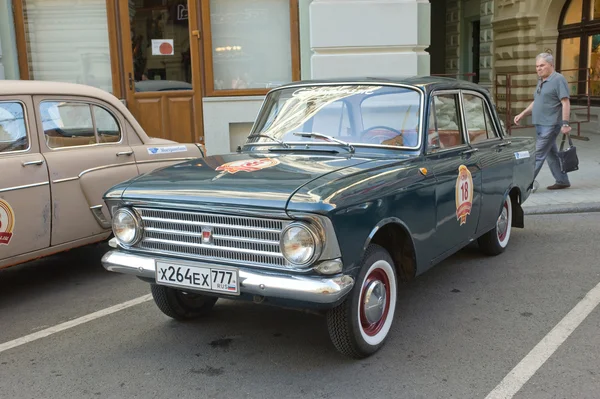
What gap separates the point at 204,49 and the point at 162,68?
0.78m

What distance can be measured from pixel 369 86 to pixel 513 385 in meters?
2.37

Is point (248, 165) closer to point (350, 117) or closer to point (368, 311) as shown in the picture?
point (350, 117)

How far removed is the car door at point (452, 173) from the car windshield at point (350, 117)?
171 mm

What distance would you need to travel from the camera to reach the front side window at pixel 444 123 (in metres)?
4.60

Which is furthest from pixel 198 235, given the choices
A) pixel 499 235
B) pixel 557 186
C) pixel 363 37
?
pixel 363 37

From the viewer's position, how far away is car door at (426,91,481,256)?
14.8 ft

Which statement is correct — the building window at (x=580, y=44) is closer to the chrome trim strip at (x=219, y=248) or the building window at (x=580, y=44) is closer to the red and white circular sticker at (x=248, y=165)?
the red and white circular sticker at (x=248, y=165)

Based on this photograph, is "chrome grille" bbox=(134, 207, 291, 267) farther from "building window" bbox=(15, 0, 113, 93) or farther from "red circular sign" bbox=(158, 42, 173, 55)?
"building window" bbox=(15, 0, 113, 93)

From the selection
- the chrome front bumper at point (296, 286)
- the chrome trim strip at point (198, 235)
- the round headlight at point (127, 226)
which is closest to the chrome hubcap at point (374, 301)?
the chrome front bumper at point (296, 286)

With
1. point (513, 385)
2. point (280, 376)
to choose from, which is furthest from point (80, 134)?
point (513, 385)

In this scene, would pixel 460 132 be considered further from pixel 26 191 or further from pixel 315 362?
pixel 26 191

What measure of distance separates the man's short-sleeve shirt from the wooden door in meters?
5.34

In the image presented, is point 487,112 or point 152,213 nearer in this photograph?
point 152,213

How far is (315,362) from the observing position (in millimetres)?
3838
